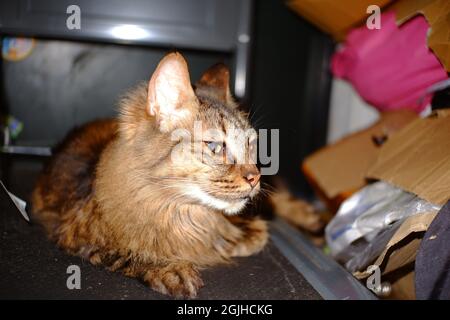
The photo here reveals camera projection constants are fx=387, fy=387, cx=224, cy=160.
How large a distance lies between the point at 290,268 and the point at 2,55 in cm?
212

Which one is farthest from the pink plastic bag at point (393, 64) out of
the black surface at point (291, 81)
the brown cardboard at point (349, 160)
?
the black surface at point (291, 81)

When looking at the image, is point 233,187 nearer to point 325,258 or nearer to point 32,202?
point 325,258

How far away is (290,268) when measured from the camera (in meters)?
1.45

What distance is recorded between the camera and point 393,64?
191cm

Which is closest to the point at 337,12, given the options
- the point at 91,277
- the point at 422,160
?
the point at 422,160

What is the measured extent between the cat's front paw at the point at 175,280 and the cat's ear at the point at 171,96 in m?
0.44

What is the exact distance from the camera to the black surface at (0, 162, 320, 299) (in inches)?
44.1

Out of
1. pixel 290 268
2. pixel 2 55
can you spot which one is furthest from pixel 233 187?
pixel 2 55

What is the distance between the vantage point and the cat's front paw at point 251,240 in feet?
5.03

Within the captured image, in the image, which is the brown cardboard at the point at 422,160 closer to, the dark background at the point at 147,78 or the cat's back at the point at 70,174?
the dark background at the point at 147,78

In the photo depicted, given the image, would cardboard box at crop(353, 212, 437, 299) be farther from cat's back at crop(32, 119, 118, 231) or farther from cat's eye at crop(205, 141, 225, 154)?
cat's back at crop(32, 119, 118, 231)

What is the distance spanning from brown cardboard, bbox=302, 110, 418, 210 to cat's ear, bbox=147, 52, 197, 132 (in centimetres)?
110

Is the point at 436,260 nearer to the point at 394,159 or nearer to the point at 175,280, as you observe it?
the point at 394,159

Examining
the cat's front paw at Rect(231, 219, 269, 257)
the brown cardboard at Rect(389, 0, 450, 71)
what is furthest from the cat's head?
the brown cardboard at Rect(389, 0, 450, 71)
